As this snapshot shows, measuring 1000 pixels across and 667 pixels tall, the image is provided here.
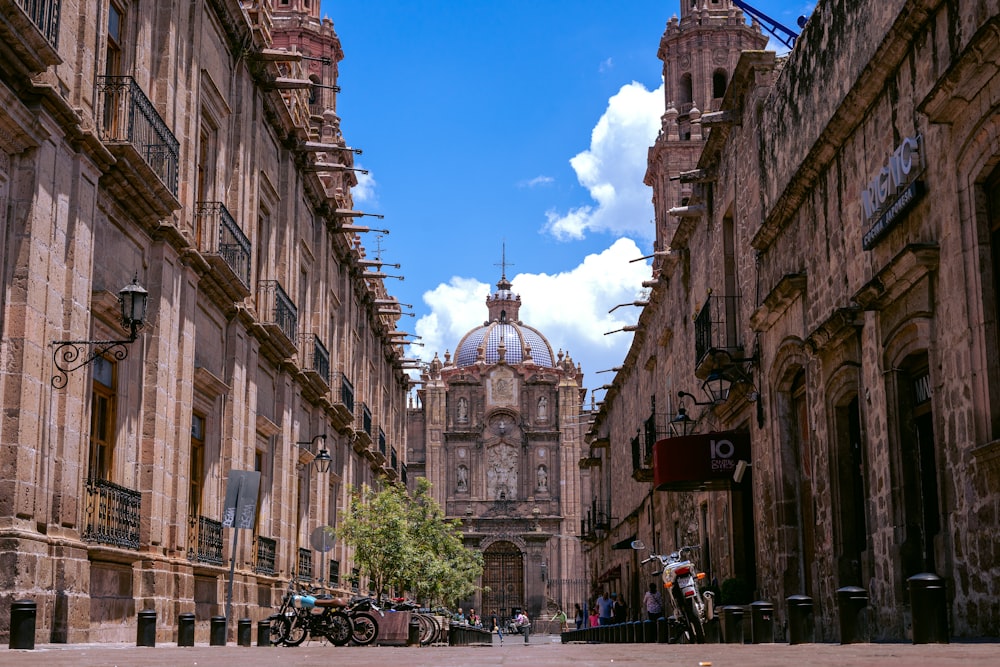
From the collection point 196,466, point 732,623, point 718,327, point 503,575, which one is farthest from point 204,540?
point 503,575

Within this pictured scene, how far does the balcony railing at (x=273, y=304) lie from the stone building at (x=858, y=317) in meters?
8.21

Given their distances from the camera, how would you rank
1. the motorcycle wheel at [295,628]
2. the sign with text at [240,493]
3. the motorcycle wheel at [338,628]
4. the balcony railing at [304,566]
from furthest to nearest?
1. the balcony railing at [304,566]
2. the motorcycle wheel at [338,628]
3. the motorcycle wheel at [295,628]
4. the sign with text at [240,493]

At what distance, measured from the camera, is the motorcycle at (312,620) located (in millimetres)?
19844

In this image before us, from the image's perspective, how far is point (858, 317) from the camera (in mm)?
15195

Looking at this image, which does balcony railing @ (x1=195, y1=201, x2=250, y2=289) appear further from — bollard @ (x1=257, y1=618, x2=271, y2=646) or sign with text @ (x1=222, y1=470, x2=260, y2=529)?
bollard @ (x1=257, y1=618, x2=271, y2=646)

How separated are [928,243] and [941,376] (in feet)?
4.36

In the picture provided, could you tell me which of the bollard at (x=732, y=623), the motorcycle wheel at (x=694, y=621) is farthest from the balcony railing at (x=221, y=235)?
the bollard at (x=732, y=623)

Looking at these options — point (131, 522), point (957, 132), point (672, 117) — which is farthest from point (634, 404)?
point (957, 132)

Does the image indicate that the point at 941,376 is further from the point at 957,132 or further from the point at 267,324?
the point at 267,324

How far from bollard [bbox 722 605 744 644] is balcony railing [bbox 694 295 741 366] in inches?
275

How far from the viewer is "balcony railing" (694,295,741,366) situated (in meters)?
23.1

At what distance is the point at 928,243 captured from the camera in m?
12.5

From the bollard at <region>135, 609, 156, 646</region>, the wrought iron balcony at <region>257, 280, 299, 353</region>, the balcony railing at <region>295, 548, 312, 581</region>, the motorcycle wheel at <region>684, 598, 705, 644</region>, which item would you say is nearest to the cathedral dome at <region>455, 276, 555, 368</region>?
the balcony railing at <region>295, 548, 312, 581</region>

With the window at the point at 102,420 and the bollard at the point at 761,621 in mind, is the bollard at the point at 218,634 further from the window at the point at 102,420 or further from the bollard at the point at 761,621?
the bollard at the point at 761,621
